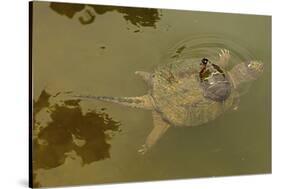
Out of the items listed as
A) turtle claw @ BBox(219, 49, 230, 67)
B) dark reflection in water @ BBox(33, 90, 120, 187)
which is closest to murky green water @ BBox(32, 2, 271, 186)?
dark reflection in water @ BBox(33, 90, 120, 187)

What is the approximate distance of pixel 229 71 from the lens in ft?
13.8

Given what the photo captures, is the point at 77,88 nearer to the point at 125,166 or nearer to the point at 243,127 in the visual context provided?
the point at 125,166

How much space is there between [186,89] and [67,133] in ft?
3.00

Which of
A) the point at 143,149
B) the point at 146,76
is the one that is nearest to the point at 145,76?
the point at 146,76

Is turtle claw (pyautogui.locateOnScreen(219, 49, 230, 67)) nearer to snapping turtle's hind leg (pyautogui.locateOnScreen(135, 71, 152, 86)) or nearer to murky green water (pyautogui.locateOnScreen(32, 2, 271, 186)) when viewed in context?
murky green water (pyautogui.locateOnScreen(32, 2, 271, 186))

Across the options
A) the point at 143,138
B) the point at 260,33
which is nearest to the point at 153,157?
the point at 143,138

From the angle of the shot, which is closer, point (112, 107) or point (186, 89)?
point (112, 107)

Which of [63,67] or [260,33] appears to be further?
[260,33]

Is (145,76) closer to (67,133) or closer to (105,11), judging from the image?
(105,11)

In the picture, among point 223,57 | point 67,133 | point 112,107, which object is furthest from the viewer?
point 223,57

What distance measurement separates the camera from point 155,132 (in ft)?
13.1

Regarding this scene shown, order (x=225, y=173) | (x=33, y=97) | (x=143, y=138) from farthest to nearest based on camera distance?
(x=225, y=173) → (x=143, y=138) → (x=33, y=97)

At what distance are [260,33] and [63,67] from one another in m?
1.55

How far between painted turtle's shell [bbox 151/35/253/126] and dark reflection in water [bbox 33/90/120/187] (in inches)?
15.8
